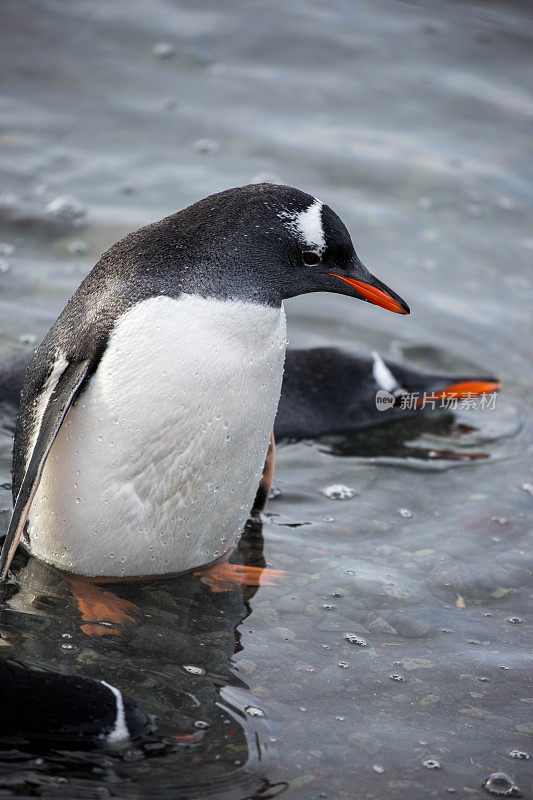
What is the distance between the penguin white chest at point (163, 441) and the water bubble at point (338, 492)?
0.77m

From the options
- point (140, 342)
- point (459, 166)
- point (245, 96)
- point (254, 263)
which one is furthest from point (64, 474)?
point (245, 96)

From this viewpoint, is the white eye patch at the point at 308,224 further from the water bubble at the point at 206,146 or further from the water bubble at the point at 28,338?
the water bubble at the point at 206,146

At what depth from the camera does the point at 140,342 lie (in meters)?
2.76

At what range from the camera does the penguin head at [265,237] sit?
280cm

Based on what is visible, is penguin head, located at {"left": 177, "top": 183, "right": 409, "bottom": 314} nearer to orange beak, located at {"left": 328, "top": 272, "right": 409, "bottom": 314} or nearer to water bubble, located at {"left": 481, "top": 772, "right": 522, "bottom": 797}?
orange beak, located at {"left": 328, "top": 272, "right": 409, "bottom": 314}

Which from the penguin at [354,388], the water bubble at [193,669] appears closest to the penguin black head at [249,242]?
the water bubble at [193,669]

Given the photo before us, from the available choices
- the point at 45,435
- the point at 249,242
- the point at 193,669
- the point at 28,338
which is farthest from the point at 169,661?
the point at 28,338

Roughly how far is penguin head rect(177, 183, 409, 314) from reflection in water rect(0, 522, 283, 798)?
0.98 m

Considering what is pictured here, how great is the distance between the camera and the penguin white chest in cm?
276

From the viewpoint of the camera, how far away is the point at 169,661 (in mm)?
2793

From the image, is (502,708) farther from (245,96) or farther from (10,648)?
(245,96)

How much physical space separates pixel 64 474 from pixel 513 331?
295 centimetres

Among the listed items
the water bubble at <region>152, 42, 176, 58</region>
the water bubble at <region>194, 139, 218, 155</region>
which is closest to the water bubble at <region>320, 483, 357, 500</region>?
the water bubble at <region>194, 139, 218, 155</region>

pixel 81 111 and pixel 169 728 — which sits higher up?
pixel 81 111
